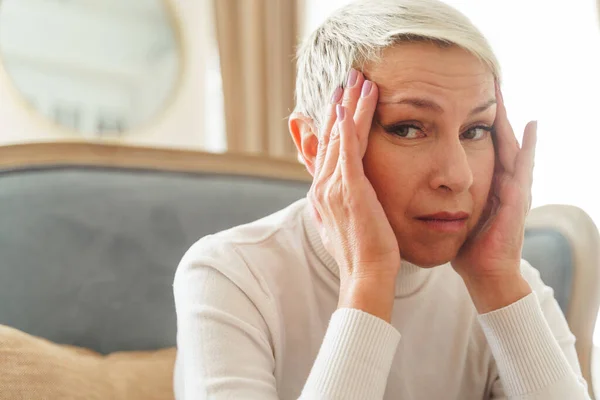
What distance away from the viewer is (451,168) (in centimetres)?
82

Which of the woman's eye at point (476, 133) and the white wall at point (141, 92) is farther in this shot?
the white wall at point (141, 92)

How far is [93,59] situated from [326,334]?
1.99 m

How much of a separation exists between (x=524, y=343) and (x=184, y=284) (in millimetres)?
590

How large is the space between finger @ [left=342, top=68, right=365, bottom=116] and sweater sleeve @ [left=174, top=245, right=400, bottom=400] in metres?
0.33

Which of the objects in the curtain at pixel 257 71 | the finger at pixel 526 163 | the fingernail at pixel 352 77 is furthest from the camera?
the curtain at pixel 257 71

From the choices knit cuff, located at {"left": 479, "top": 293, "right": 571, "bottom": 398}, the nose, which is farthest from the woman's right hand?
knit cuff, located at {"left": 479, "top": 293, "right": 571, "bottom": 398}

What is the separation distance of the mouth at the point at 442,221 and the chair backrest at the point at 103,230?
2.25 ft

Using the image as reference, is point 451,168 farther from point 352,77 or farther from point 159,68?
point 159,68

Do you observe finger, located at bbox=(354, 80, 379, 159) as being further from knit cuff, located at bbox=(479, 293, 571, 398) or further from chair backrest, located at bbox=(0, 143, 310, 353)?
chair backrest, located at bbox=(0, 143, 310, 353)

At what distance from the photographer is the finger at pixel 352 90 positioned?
34.0 inches

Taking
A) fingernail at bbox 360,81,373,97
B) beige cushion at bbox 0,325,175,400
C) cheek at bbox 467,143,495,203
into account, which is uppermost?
fingernail at bbox 360,81,373,97

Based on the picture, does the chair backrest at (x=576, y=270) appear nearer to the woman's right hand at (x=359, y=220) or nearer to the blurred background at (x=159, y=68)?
the woman's right hand at (x=359, y=220)

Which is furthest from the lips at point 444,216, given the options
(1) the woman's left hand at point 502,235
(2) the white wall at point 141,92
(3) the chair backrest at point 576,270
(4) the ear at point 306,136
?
(2) the white wall at point 141,92

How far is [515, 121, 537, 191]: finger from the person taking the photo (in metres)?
0.97
